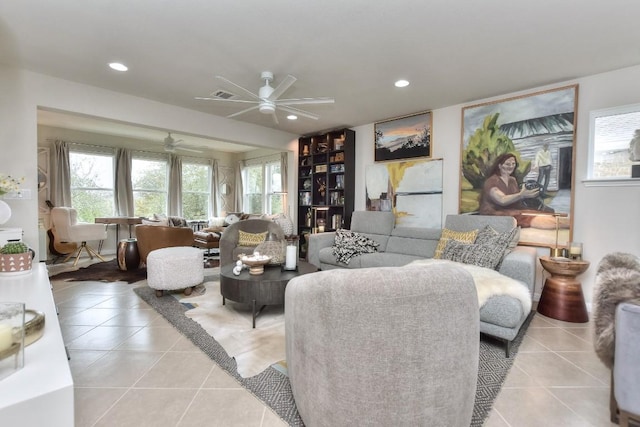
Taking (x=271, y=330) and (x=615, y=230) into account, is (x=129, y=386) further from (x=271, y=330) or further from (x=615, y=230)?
(x=615, y=230)

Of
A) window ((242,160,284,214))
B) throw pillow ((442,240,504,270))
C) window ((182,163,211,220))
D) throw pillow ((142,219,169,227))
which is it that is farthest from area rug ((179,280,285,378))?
window ((182,163,211,220))

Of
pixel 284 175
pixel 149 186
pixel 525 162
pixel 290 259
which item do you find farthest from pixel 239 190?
pixel 525 162

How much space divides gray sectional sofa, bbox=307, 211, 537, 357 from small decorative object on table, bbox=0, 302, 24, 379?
2441 mm

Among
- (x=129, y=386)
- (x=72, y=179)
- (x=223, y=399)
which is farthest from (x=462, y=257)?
(x=72, y=179)

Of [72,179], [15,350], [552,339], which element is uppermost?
[72,179]

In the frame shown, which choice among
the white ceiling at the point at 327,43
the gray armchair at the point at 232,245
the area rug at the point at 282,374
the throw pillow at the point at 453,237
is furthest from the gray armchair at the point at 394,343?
the gray armchair at the point at 232,245

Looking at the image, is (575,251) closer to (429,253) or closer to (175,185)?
(429,253)

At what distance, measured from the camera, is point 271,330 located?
8.10ft

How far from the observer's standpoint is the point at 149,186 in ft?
22.2

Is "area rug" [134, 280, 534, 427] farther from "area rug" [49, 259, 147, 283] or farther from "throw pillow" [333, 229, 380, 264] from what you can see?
"area rug" [49, 259, 147, 283]

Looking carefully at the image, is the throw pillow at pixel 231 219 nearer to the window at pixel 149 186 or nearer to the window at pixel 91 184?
the window at pixel 149 186

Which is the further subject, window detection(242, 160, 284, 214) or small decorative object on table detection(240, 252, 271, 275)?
window detection(242, 160, 284, 214)

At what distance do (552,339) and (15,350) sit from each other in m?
3.20

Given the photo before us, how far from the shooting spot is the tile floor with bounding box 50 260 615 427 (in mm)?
1509
